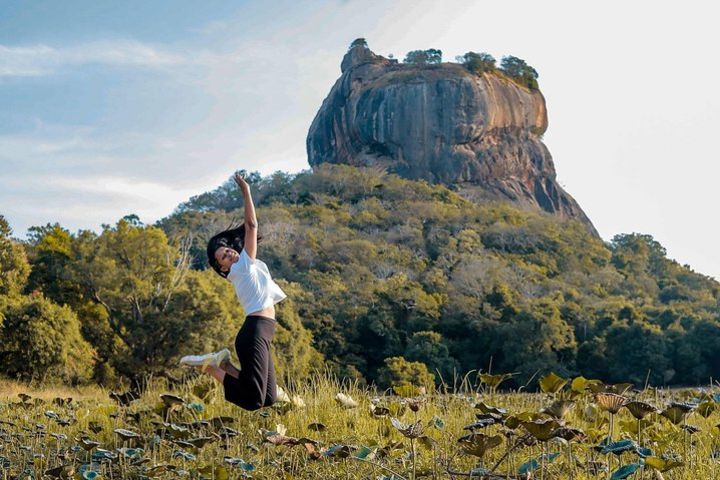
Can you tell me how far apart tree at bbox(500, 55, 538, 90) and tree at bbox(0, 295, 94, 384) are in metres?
79.3

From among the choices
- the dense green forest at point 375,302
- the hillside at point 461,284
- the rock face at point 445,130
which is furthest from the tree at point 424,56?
the dense green forest at point 375,302

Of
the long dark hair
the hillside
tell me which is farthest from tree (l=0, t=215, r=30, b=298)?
the long dark hair

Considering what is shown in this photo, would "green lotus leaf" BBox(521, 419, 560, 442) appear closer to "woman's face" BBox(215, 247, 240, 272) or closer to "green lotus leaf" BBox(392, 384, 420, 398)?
"green lotus leaf" BBox(392, 384, 420, 398)

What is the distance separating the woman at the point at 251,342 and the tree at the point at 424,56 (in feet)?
302

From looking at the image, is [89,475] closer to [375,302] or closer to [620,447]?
[620,447]

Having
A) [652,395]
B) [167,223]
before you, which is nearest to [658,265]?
[167,223]

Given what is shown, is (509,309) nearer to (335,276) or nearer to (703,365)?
(703,365)

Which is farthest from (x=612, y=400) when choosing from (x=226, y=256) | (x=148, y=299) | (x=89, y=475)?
(x=148, y=299)

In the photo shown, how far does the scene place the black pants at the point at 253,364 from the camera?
15.5ft

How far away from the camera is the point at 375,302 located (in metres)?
38.5

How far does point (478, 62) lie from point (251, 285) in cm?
9056

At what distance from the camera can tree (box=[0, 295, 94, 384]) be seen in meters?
23.5

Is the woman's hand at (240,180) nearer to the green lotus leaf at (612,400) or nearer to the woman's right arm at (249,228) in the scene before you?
the woman's right arm at (249,228)

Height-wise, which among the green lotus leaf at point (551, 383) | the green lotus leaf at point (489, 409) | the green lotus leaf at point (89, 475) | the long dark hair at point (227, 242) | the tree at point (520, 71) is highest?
the tree at point (520, 71)
